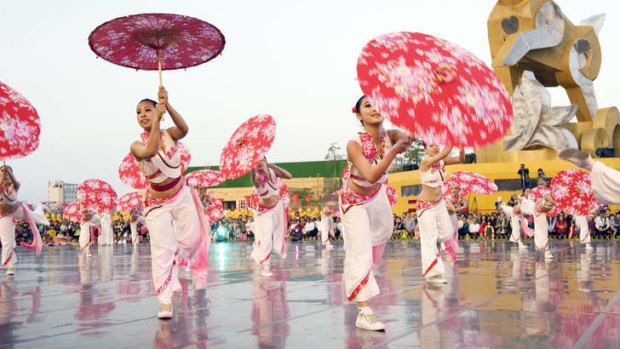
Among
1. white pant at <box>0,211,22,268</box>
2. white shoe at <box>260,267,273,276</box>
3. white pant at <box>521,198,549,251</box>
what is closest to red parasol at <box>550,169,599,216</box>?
white pant at <box>521,198,549,251</box>

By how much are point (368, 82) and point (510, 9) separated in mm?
36915

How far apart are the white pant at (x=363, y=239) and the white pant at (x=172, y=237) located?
1622 millimetres

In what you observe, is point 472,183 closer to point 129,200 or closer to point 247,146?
point 247,146

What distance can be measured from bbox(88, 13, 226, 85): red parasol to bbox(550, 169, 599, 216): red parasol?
795 cm

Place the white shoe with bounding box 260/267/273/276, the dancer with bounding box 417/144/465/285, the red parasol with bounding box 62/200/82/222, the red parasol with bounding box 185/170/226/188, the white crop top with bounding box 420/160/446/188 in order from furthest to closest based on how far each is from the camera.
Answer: the red parasol with bounding box 62/200/82/222 < the red parasol with bounding box 185/170/226/188 < the white shoe with bounding box 260/267/273/276 < the white crop top with bounding box 420/160/446/188 < the dancer with bounding box 417/144/465/285

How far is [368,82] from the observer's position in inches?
171

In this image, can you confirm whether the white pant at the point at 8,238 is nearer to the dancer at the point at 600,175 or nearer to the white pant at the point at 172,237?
the white pant at the point at 172,237

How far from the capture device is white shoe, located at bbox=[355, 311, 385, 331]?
4.75 meters

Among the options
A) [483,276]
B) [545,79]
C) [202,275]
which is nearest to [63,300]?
[202,275]

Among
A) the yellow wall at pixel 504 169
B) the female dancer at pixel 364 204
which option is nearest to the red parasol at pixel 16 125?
the female dancer at pixel 364 204

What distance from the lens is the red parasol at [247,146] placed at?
372 inches

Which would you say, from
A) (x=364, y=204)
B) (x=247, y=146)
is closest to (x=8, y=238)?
(x=247, y=146)

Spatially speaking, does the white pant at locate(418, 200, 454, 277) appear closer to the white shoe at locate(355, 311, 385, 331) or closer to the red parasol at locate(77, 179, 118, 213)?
the white shoe at locate(355, 311, 385, 331)

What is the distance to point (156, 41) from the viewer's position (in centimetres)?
633
